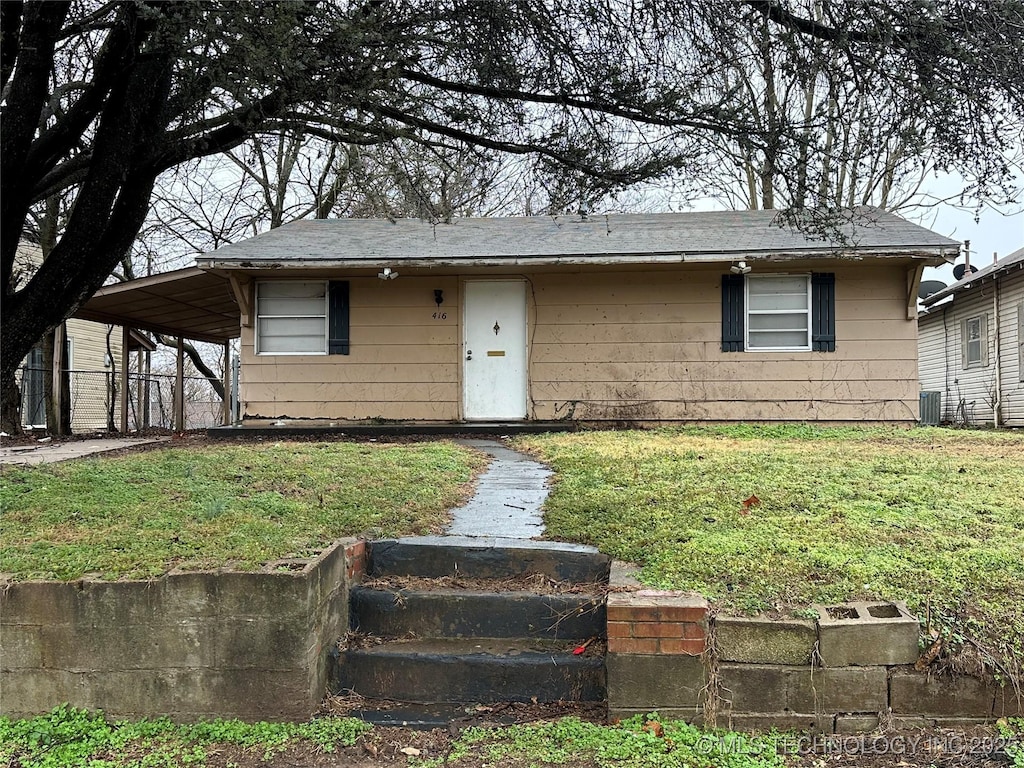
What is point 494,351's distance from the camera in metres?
11.0

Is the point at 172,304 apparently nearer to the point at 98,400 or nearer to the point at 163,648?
the point at 98,400

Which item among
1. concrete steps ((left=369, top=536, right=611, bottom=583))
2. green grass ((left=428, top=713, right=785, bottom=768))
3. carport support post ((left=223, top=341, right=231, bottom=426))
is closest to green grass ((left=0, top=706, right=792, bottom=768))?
green grass ((left=428, top=713, right=785, bottom=768))

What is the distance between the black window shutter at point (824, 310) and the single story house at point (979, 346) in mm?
5809

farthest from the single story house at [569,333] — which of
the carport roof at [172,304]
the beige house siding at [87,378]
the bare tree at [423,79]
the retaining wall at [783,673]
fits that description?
the beige house siding at [87,378]

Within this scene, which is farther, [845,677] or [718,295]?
[718,295]

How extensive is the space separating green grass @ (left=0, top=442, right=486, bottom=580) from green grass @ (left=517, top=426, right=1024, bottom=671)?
1.15 m

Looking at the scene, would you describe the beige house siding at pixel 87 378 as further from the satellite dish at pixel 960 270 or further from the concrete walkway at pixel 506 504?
the satellite dish at pixel 960 270

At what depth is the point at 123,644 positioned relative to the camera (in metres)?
2.96

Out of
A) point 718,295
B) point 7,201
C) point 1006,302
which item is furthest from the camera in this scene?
point 1006,302

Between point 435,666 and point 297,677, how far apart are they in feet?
1.93

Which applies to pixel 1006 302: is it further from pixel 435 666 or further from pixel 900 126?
pixel 435 666

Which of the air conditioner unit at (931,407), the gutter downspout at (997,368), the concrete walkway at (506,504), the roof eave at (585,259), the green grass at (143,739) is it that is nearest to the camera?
the green grass at (143,739)

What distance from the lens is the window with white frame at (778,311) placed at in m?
10.7

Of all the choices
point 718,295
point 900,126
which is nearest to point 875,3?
point 900,126
